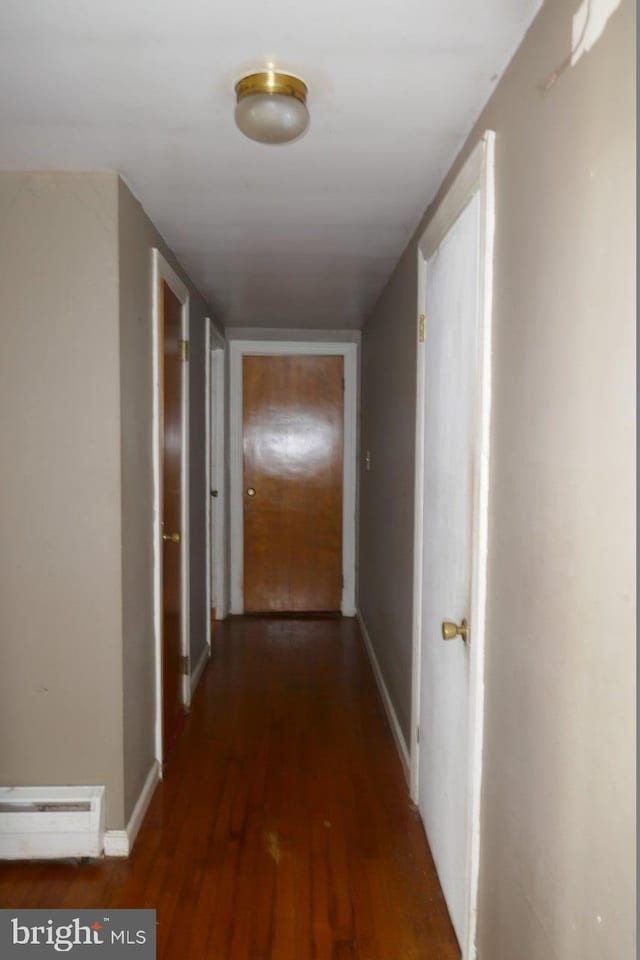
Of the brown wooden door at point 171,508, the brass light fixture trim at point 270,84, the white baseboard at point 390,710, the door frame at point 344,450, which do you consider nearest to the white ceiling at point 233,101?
the brass light fixture trim at point 270,84

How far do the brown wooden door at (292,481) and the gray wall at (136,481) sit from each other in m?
2.20

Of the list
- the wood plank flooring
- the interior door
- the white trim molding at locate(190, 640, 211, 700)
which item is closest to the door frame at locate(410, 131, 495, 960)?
the interior door

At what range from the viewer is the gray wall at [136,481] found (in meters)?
2.12

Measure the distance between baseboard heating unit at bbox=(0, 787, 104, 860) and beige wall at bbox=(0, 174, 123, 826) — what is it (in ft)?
0.16

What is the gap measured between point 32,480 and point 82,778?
98 cm

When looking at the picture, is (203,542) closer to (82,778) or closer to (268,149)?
(82,778)

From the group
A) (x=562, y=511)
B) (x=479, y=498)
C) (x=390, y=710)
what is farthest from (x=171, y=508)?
(x=562, y=511)

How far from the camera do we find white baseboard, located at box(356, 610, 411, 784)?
2.62 m

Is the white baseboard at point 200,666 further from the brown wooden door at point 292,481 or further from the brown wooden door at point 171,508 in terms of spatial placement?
the brown wooden door at point 292,481

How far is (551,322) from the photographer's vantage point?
3.68 feet

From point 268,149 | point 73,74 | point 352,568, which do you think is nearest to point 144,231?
point 268,149

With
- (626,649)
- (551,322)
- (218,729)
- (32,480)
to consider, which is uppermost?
(551,322)

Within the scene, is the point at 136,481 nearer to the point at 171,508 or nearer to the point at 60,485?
the point at 60,485

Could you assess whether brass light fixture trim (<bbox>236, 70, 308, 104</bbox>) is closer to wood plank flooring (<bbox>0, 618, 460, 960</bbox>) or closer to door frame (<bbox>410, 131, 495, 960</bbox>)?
door frame (<bbox>410, 131, 495, 960</bbox>)
